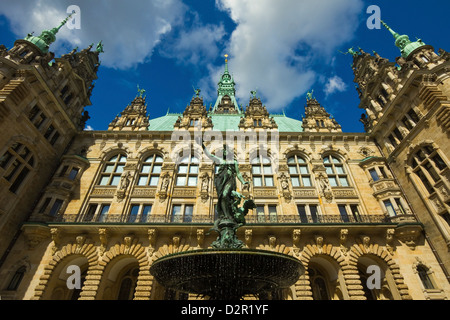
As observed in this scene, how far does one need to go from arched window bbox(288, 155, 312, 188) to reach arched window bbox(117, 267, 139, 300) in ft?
45.8

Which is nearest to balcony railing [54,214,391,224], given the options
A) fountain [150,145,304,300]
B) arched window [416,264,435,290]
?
arched window [416,264,435,290]

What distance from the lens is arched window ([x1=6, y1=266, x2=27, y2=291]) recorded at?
14.0 m

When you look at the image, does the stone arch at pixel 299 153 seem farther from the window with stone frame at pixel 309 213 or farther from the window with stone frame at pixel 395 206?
the window with stone frame at pixel 395 206

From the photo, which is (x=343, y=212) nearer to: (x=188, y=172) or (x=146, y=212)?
(x=188, y=172)

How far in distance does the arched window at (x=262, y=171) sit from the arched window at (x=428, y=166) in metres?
10.7

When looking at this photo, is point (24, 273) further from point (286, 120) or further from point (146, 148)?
point (286, 120)

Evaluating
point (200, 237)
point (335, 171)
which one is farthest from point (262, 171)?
point (200, 237)

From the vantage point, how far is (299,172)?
2045 centimetres

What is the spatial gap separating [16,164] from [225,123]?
19.3 m

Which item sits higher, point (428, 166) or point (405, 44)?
point (405, 44)

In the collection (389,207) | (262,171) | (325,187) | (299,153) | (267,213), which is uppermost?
(299,153)

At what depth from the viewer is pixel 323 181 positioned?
1919 centimetres

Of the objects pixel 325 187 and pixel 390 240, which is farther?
pixel 325 187
